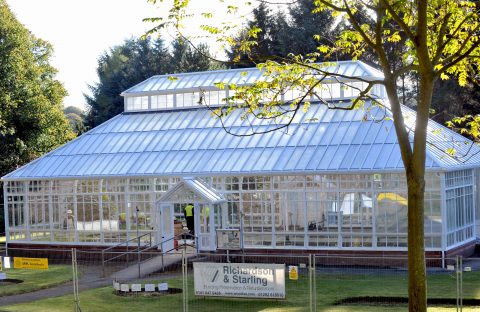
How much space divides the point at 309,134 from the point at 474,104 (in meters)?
19.4

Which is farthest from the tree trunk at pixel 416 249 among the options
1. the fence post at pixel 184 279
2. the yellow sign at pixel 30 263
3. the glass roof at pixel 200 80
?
the glass roof at pixel 200 80

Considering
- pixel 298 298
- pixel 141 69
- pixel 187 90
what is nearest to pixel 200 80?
pixel 187 90

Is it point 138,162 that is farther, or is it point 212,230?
point 138,162

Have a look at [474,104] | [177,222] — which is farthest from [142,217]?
[474,104]

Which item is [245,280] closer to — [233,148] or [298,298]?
[298,298]

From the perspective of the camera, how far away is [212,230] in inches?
1244

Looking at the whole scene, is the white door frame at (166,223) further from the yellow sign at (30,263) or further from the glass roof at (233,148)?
the yellow sign at (30,263)

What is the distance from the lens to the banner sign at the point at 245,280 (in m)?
20.6

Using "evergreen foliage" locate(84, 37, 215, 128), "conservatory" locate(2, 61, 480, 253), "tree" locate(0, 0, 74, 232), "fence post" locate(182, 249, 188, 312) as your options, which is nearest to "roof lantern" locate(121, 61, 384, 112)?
"conservatory" locate(2, 61, 480, 253)

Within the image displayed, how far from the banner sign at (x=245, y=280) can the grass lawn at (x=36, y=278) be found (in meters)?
7.85

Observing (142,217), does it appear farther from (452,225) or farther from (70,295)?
(452,225)

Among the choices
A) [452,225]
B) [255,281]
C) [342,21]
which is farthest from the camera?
[342,21]

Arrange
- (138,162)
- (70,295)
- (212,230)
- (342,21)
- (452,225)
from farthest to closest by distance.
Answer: (342,21)
(138,162)
(212,230)
(452,225)
(70,295)

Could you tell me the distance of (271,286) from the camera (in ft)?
67.7
